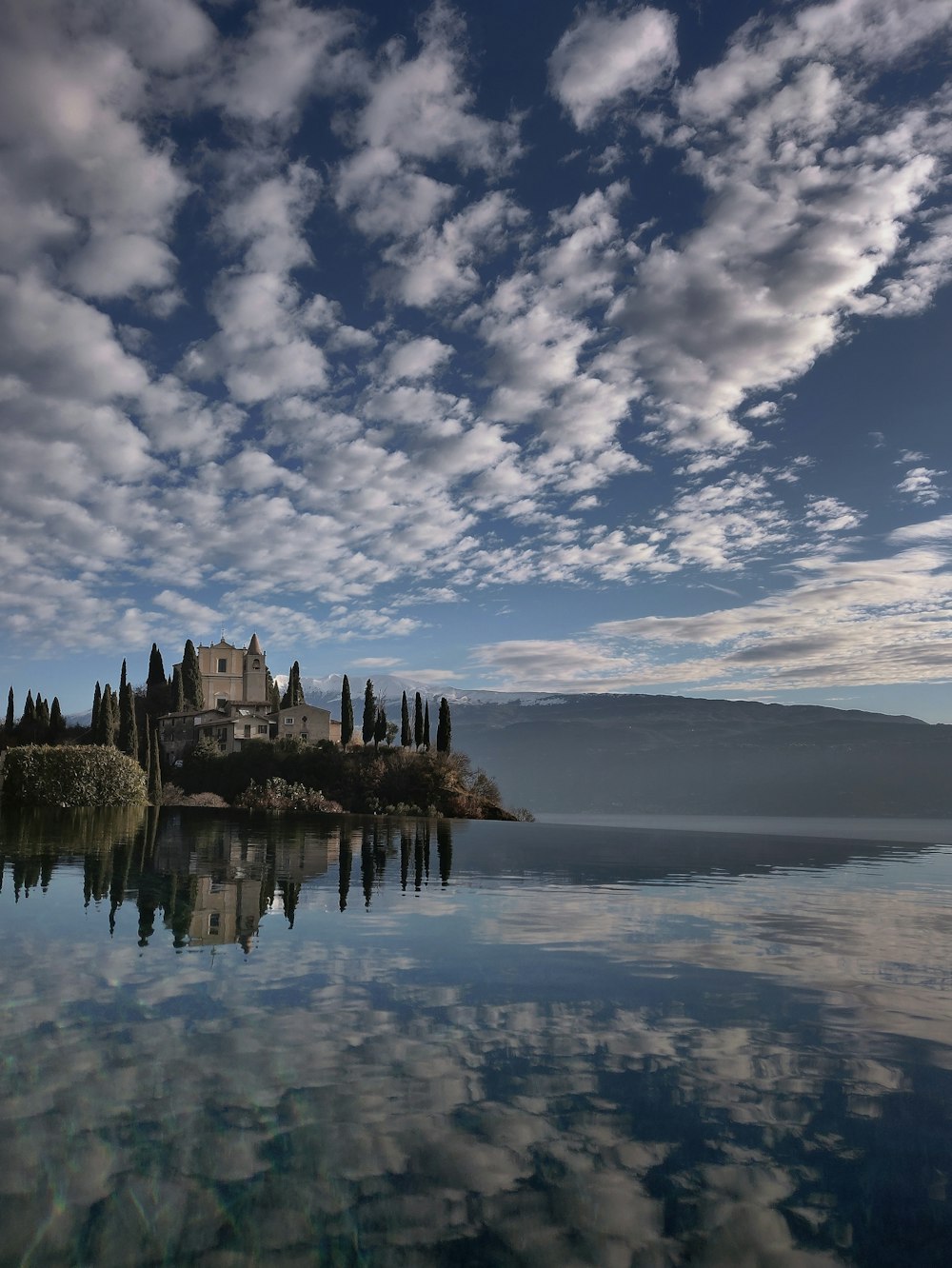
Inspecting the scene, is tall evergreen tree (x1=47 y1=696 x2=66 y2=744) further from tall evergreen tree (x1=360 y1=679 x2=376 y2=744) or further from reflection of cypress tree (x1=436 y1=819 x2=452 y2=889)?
A: reflection of cypress tree (x1=436 y1=819 x2=452 y2=889)

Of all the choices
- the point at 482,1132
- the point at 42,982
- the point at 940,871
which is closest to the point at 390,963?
the point at 42,982

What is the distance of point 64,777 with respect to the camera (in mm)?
55500

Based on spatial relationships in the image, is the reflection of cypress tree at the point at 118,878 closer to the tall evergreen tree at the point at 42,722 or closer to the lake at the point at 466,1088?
the lake at the point at 466,1088

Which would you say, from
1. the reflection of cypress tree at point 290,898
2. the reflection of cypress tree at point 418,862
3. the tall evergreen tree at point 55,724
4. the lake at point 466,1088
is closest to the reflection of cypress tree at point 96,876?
the lake at point 466,1088

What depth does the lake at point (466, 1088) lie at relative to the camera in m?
4.57

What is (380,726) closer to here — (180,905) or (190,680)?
(190,680)

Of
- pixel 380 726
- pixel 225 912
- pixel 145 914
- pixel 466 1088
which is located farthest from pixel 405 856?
pixel 380 726

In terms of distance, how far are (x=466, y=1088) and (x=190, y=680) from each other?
10025 centimetres

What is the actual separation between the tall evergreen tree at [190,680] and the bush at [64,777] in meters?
41.8

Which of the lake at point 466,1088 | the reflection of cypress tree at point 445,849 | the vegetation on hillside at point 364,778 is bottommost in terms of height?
the reflection of cypress tree at point 445,849

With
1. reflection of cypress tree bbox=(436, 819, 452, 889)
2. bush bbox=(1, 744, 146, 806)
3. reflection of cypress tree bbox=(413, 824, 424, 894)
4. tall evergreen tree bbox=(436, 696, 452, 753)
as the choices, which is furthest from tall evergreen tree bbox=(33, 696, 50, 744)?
reflection of cypress tree bbox=(413, 824, 424, 894)

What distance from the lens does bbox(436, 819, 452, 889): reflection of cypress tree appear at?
22017 millimetres

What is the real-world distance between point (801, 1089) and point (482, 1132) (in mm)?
2880

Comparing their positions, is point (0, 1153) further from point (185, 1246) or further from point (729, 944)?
point (729, 944)
